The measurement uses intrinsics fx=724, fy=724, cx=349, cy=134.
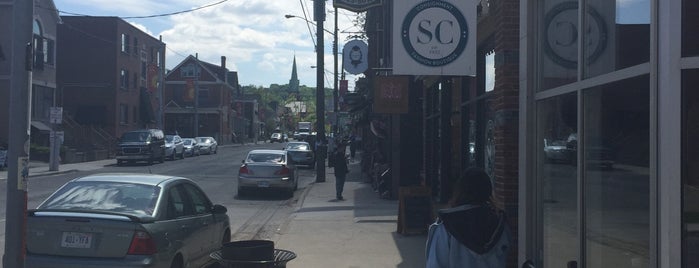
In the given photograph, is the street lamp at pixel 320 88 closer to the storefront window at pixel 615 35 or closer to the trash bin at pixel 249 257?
the trash bin at pixel 249 257

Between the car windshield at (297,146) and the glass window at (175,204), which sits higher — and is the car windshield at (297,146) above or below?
above

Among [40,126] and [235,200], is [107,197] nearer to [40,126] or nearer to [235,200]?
[235,200]

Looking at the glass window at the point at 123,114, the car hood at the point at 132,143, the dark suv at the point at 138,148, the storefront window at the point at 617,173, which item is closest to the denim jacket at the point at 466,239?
the storefront window at the point at 617,173

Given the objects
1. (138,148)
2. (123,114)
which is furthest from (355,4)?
(123,114)

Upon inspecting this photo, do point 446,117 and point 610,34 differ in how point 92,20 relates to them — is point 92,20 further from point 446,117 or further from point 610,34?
point 610,34

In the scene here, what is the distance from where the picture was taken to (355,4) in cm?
1673

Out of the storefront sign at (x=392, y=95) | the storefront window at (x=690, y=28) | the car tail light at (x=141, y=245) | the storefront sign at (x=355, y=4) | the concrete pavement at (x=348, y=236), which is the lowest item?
the concrete pavement at (x=348, y=236)

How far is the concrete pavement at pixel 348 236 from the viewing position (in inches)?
420

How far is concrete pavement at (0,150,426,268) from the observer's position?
1066cm

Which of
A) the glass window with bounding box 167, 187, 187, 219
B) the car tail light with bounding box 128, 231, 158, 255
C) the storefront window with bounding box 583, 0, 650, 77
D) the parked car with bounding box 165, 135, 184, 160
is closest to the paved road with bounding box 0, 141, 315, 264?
the glass window with bounding box 167, 187, 187, 219

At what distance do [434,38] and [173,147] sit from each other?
3959cm

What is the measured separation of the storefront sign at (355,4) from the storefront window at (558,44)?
34.3 ft

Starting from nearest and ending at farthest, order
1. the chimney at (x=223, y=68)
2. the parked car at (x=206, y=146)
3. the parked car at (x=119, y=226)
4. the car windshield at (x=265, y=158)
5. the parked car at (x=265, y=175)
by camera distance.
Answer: the parked car at (x=119, y=226)
the parked car at (x=265, y=175)
the car windshield at (x=265, y=158)
the parked car at (x=206, y=146)
the chimney at (x=223, y=68)

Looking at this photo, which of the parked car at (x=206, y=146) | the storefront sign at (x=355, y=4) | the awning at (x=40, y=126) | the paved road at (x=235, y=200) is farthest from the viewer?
the parked car at (x=206, y=146)
